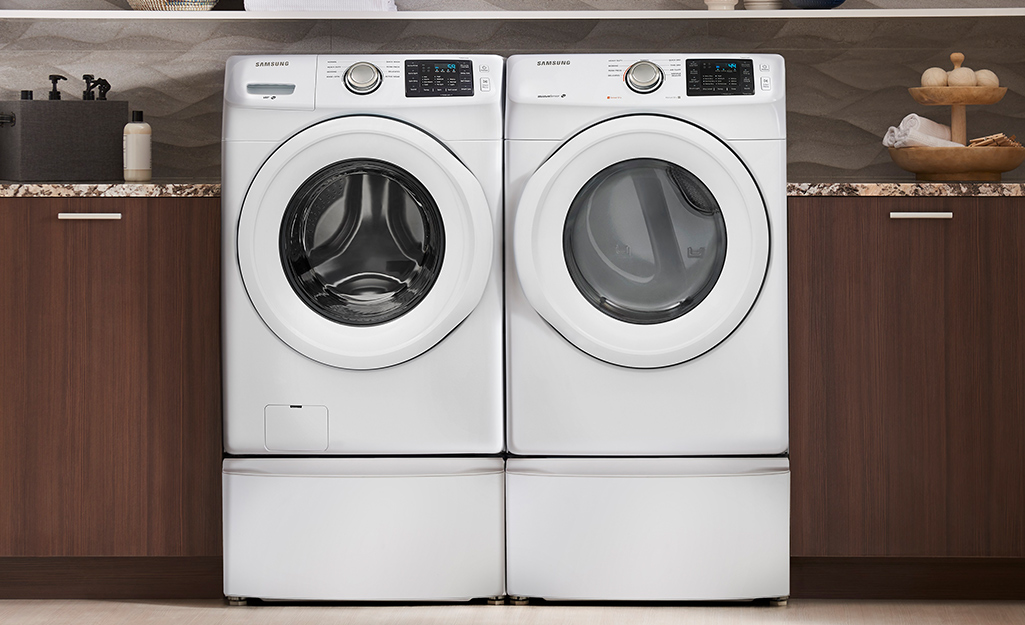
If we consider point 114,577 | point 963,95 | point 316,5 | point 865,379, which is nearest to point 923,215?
point 865,379

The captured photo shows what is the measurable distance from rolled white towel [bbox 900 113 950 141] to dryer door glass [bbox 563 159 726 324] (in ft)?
2.04

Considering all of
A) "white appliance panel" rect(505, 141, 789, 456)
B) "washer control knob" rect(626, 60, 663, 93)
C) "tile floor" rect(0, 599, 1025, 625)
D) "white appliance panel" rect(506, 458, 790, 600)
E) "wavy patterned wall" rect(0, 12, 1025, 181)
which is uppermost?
"wavy patterned wall" rect(0, 12, 1025, 181)

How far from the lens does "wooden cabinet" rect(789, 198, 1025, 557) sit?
71.2 inches

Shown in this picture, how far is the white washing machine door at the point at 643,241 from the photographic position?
5.74 ft

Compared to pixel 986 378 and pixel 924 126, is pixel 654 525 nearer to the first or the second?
pixel 986 378

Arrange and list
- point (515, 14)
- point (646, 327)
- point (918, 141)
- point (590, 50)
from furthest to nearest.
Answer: point (590, 50), point (515, 14), point (918, 141), point (646, 327)

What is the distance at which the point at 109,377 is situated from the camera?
1860 mm

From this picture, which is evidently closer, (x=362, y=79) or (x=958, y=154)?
(x=362, y=79)

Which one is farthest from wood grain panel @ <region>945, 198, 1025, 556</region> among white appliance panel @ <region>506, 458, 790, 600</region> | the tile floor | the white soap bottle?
the white soap bottle

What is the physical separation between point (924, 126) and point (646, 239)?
31.3 inches

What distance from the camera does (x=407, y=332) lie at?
1.77m

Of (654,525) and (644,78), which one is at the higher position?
(644,78)

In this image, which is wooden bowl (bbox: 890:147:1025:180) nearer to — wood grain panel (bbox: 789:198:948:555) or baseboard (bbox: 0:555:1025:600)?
wood grain panel (bbox: 789:198:948:555)

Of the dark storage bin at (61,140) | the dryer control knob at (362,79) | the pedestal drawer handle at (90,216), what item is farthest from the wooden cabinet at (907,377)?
the dark storage bin at (61,140)
